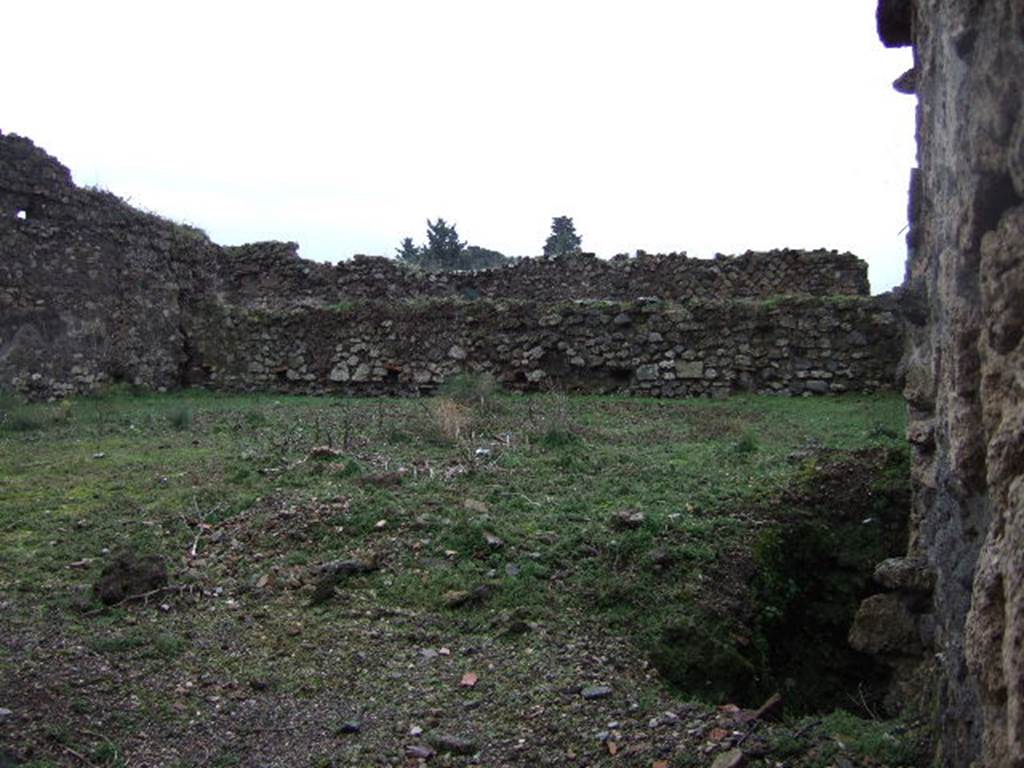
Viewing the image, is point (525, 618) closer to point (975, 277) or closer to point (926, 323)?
point (926, 323)

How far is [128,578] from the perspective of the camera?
5254 mm

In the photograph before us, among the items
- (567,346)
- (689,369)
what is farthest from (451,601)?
(567,346)

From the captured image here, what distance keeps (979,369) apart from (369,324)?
12.1 m

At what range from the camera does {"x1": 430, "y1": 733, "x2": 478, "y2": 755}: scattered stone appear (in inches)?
146

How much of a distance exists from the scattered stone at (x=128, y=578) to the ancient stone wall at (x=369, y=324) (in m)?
8.35

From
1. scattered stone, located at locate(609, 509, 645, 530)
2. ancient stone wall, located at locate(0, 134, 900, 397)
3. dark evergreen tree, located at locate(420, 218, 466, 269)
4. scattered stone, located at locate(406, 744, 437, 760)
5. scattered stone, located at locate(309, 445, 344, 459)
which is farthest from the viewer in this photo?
dark evergreen tree, located at locate(420, 218, 466, 269)

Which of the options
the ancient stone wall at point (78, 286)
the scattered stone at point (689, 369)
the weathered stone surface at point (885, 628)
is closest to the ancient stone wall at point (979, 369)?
the weathered stone surface at point (885, 628)

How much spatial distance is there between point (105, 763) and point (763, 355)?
10135 millimetres

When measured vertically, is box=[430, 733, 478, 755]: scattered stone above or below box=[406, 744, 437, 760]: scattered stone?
→ above

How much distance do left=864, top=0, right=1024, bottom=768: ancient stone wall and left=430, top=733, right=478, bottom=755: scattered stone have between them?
1659 millimetres

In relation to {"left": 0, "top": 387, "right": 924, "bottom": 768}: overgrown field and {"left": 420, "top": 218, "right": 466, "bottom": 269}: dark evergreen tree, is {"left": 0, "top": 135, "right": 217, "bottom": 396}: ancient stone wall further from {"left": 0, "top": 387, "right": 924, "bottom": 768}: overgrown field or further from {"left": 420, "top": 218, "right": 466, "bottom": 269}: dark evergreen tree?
{"left": 420, "top": 218, "right": 466, "bottom": 269}: dark evergreen tree

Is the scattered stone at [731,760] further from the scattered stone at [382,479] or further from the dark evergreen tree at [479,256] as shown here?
the dark evergreen tree at [479,256]

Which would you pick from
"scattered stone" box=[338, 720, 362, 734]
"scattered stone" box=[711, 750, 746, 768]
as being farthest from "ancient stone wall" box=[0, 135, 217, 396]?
"scattered stone" box=[711, 750, 746, 768]

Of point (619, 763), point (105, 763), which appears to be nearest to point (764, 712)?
point (619, 763)
